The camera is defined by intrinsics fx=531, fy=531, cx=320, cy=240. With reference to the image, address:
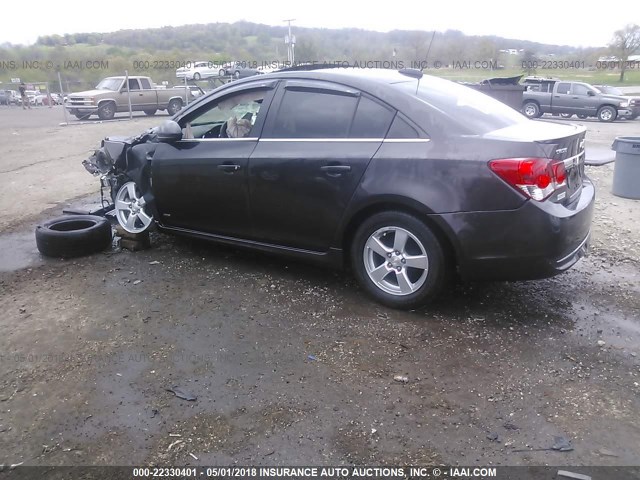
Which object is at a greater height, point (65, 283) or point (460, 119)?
point (460, 119)

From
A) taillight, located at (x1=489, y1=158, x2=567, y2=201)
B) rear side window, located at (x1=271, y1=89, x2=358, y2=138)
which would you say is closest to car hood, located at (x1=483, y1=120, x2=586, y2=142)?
taillight, located at (x1=489, y1=158, x2=567, y2=201)

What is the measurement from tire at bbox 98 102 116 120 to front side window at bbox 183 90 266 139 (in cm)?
2059

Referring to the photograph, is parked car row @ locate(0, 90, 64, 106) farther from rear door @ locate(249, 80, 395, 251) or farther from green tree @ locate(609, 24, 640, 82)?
green tree @ locate(609, 24, 640, 82)

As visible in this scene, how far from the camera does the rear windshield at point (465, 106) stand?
385 centimetres

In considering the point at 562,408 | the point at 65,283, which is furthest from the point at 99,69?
the point at 562,408

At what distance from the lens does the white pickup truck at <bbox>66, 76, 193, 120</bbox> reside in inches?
920

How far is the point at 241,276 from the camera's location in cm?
477

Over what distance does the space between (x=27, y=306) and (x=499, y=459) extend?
370 centimetres

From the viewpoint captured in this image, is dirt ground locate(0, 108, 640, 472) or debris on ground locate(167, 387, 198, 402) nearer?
dirt ground locate(0, 108, 640, 472)

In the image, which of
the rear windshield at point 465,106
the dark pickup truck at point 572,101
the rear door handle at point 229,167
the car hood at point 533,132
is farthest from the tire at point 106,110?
the car hood at point 533,132

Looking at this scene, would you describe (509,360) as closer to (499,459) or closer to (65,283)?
(499,459)

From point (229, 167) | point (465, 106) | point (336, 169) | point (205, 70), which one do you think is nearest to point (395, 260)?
point (336, 169)

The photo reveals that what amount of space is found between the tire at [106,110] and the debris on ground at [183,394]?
23081mm

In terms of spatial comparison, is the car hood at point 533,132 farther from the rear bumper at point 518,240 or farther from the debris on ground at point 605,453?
the debris on ground at point 605,453
